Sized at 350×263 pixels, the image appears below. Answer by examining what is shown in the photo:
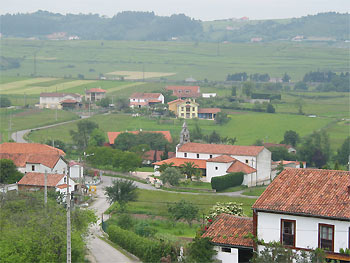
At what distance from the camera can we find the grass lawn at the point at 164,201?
48875 millimetres

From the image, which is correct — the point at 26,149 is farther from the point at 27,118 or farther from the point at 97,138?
the point at 27,118

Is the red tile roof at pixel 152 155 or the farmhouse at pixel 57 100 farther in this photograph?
the farmhouse at pixel 57 100

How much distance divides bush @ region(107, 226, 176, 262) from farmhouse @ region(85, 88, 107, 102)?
89671 mm

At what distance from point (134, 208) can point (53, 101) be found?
73715mm

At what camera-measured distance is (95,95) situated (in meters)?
127

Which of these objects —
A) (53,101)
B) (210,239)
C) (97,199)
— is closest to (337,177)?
(210,239)

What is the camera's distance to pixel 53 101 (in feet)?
396

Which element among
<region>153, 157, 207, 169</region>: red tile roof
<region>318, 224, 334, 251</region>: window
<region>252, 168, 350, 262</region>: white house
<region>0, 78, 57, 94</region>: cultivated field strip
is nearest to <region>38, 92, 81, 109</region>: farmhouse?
<region>0, 78, 57, 94</region>: cultivated field strip

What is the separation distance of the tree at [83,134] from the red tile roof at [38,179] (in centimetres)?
2673

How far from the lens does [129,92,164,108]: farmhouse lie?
11106cm

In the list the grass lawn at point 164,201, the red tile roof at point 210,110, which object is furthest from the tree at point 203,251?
the red tile roof at point 210,110

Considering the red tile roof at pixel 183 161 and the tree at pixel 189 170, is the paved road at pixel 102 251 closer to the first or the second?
the tree at pixel 189 170

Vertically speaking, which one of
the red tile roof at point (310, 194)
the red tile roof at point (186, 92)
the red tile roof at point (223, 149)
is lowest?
the red tile roof at point (223, 149)

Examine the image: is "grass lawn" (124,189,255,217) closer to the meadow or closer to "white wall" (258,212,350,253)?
"white wall" (258,212,350,253)
